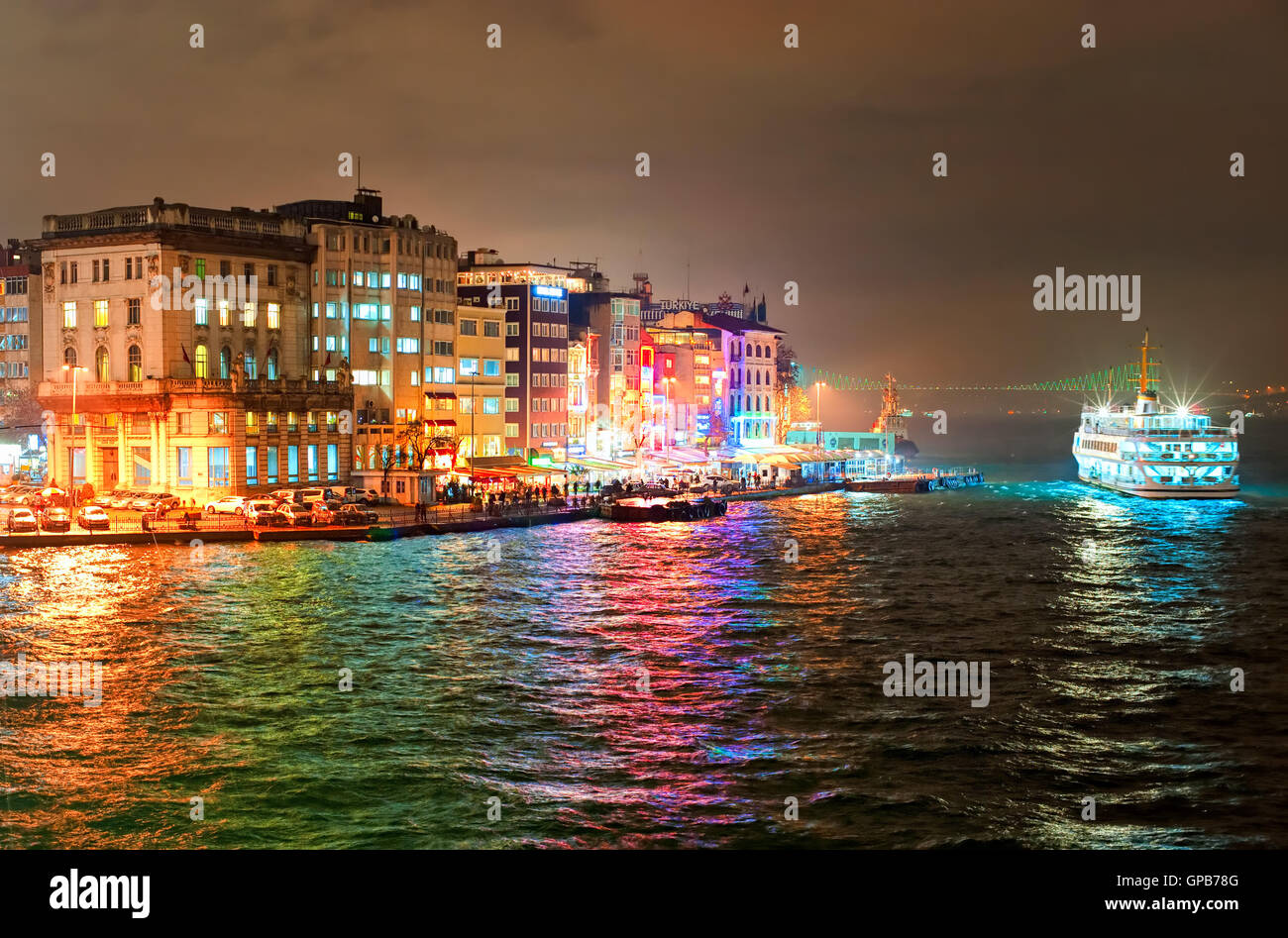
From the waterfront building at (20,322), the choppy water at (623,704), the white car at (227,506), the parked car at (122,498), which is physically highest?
the waterfront building at (20,322)

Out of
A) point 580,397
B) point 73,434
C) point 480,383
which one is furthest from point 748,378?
point 73,434

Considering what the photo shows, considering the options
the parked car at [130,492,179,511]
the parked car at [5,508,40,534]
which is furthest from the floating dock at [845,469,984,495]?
the parked car at [5,508,40,534]

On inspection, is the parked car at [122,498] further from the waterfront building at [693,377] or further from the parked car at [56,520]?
the waterfront building at [693,377]

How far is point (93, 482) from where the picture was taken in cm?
8806

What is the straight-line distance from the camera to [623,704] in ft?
123

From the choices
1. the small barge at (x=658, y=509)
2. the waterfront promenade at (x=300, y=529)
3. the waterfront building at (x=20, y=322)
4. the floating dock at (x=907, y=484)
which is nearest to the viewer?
the waterfront promenade at (x=300, y=529)

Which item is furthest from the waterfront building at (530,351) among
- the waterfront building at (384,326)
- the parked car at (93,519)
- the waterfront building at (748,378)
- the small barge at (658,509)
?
the waterfront building at (748,378)

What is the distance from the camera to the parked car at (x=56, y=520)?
70250 millimetres

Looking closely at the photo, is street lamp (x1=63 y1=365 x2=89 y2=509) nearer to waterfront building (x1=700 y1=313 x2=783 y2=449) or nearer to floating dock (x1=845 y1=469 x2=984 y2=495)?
floating dock (x1=845 y1=469 x2=984 y2=495)

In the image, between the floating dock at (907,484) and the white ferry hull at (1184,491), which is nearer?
the white ferry hull at (1184,491)

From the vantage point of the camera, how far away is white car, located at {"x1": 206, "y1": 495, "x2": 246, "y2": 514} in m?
78.5

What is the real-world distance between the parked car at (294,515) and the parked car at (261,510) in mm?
500
